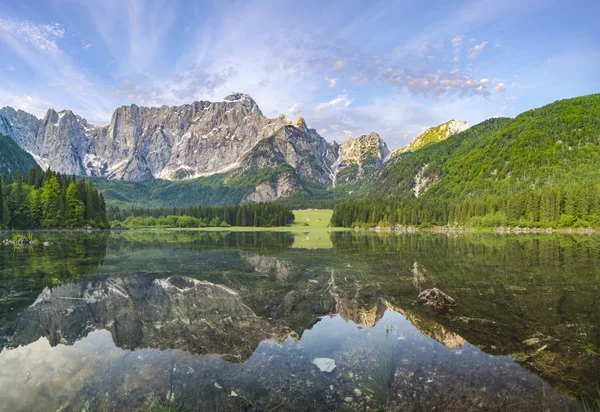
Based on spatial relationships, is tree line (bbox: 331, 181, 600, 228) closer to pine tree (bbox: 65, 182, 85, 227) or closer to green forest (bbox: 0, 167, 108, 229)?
pine tree (bbox: 65, 182, 85, 227)

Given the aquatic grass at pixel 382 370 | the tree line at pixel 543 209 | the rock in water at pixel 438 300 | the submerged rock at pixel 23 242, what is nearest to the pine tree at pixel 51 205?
the submerged rock at pixel 23 242

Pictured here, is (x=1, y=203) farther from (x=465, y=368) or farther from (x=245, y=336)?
(x=465, y=368)

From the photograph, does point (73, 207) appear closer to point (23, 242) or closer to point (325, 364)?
point (23, 242)

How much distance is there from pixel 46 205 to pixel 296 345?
467 ft

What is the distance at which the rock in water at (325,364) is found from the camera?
12.9 meters

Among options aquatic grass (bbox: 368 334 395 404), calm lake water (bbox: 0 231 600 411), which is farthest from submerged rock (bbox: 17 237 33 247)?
aquatic grass (bbox: 368 334 395 404)

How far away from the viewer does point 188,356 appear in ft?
45.6

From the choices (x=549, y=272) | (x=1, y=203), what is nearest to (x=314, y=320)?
(x=549, y=272)

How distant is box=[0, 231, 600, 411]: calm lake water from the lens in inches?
419

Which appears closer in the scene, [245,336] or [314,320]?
[245,336]

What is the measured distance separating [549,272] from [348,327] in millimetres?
26270

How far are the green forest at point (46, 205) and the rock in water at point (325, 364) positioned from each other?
141628 millimetres

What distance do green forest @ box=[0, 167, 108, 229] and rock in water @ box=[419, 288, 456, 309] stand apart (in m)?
141

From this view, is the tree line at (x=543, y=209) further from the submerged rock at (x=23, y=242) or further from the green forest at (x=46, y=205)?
the green forest at (x=46, y=205)
